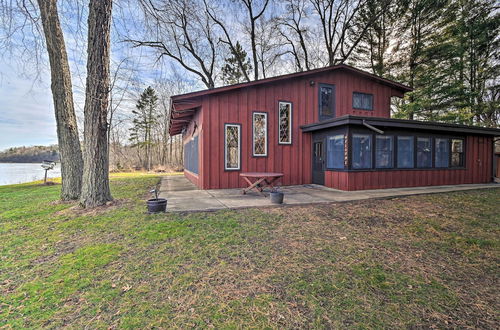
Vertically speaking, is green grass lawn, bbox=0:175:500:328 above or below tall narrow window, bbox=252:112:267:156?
below

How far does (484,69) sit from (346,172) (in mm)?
13689

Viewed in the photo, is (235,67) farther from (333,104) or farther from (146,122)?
(333,104)

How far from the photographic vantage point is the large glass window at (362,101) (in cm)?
992

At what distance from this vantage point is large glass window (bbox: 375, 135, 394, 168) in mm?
7625

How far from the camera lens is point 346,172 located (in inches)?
283

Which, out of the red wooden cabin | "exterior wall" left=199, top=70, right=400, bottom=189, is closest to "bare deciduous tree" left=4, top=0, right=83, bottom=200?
the red wooden cabin

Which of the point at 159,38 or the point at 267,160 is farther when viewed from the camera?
the point at 267,160

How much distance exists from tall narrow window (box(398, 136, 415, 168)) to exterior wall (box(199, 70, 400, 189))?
8.41 feet

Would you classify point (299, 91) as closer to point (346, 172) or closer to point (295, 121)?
point (295, 121)

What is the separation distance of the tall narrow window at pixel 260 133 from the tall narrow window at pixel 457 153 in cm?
776

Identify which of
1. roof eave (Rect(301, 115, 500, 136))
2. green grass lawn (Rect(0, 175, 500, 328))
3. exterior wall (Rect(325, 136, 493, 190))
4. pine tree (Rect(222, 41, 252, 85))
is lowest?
green grass lawn (Rect(0, 175, 500, 328))

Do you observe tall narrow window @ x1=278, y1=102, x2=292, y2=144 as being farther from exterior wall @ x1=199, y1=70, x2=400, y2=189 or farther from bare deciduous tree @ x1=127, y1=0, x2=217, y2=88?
bare deciduous tree @ x1=127, y1=0, x2=217, y2=88

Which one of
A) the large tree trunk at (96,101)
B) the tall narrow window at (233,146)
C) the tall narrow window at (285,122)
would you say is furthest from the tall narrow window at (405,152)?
the large tree trunk at (96,101)

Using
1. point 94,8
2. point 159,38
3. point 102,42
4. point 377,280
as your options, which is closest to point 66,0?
point 94,8
